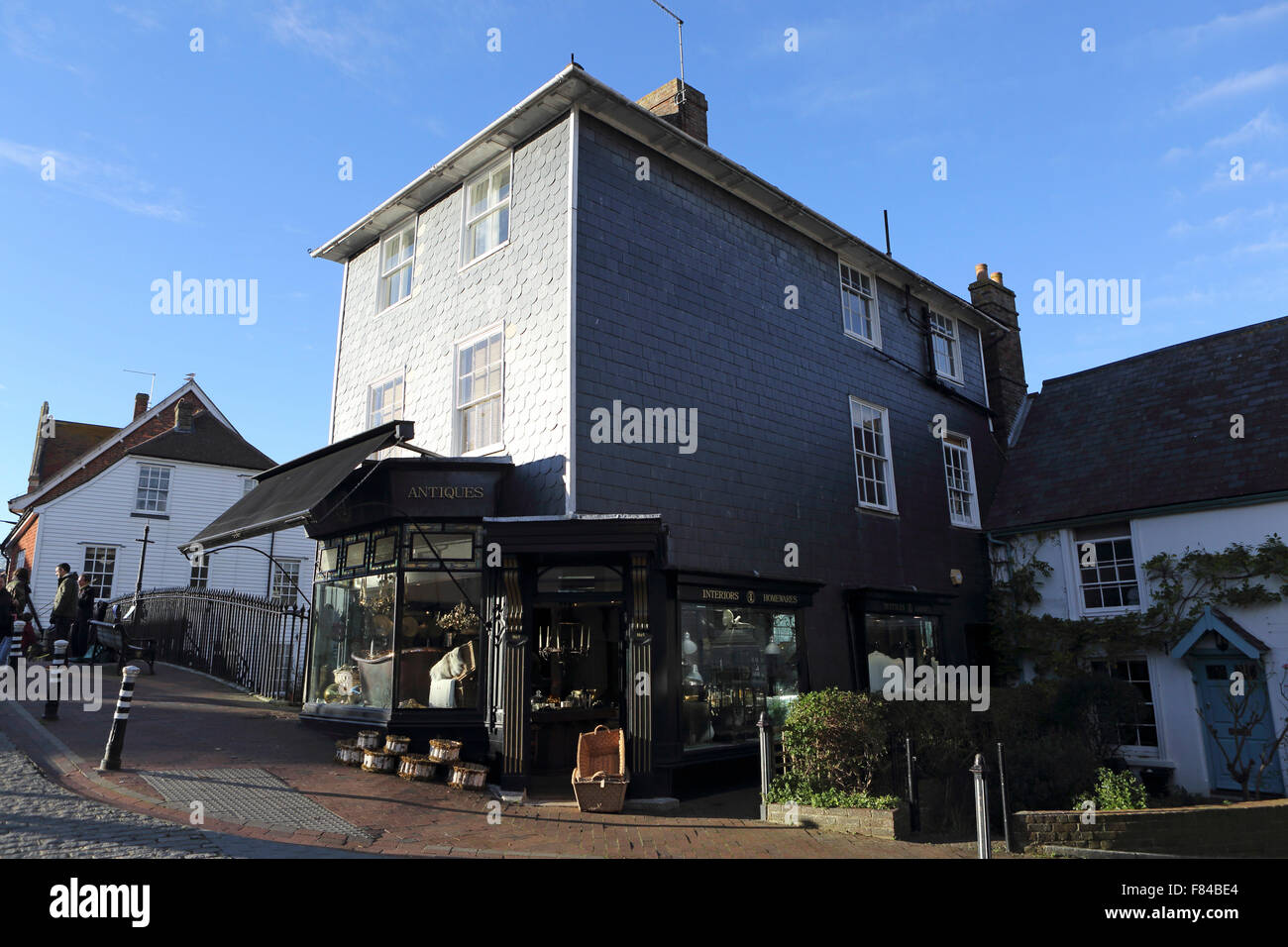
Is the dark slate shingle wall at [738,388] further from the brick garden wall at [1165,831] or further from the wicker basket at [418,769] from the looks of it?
the brick garden wall at [1165,831]

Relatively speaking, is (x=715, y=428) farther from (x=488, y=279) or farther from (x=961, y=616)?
(x=961, y=616)

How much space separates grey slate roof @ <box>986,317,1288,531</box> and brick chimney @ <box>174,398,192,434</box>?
28355mm

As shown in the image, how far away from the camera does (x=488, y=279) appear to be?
1322 centimetres

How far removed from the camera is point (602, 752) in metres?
10.1

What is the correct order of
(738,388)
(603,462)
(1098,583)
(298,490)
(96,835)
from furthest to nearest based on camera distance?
(1098,583) → (738,388) → (298,490) → (603,462) → (96,835)

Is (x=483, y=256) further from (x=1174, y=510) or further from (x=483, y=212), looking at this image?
(x=1174, y=510)

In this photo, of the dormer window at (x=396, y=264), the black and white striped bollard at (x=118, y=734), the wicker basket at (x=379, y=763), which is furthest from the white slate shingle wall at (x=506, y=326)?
the black and white striped bollard at (x=118, y=734)

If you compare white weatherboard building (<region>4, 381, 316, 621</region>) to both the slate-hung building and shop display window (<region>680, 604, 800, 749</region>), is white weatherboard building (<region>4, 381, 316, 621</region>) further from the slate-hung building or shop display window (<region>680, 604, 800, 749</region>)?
shop display window (<region>680, 604, 800, 749</region>)

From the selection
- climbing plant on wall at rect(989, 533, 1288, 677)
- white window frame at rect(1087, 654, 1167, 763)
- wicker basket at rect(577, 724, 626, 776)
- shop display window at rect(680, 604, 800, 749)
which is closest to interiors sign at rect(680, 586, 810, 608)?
shop display window at rect(680, 604, 800, 749)

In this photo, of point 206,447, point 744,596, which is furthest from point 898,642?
point 206,447

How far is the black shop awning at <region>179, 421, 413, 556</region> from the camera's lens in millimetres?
10836

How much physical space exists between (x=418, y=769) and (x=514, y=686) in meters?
1.55

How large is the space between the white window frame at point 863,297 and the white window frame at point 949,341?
203cm
